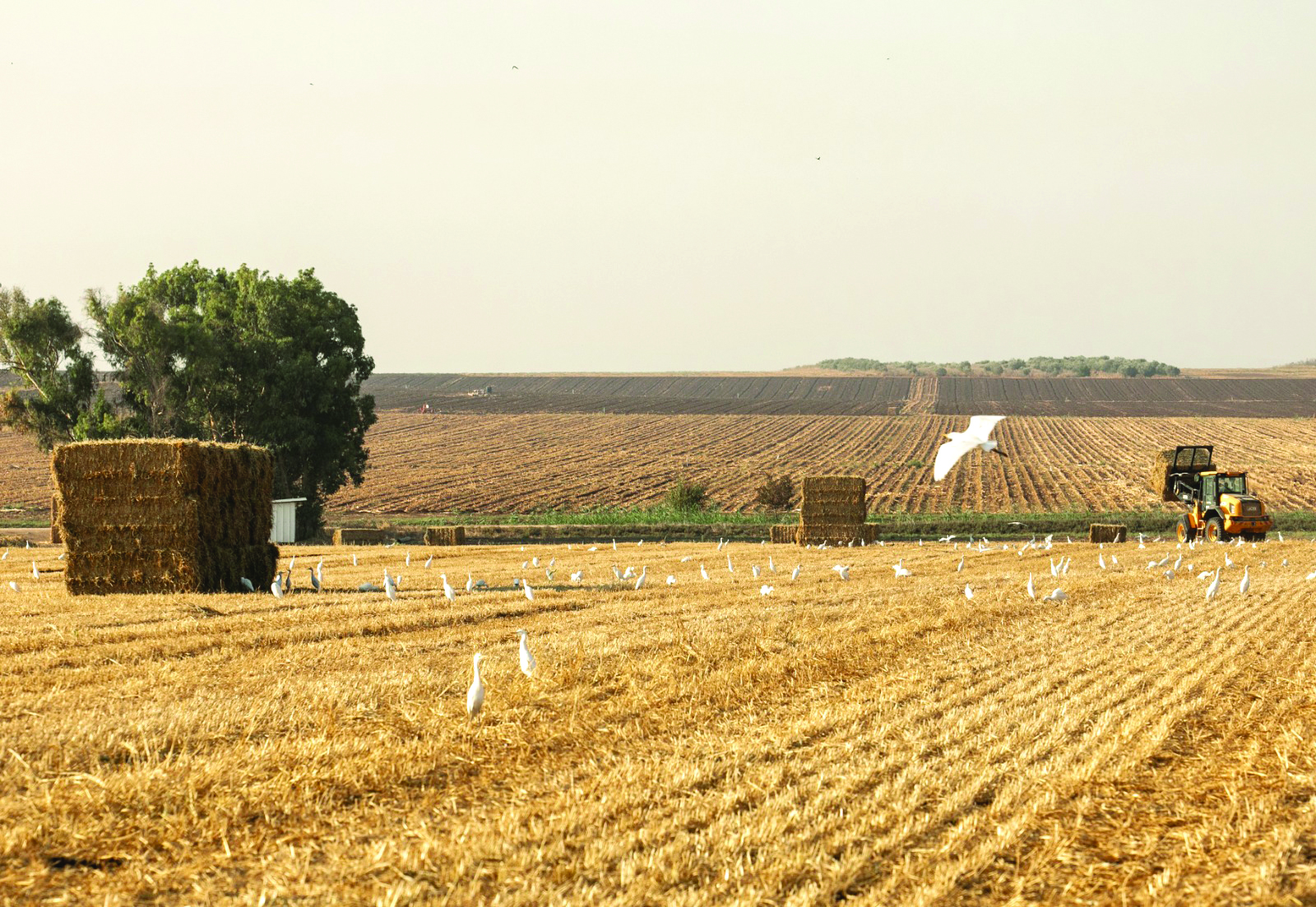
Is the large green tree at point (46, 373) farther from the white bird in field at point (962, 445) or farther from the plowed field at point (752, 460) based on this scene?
the white bird in field at point (962, 445)

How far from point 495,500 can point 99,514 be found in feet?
113

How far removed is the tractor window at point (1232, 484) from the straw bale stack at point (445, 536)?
2172cm

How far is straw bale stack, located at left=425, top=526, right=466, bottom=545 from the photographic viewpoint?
1345 inches

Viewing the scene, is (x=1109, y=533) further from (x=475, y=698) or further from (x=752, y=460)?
(x=475, y=698)

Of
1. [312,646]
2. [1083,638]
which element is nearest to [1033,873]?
[312,646]

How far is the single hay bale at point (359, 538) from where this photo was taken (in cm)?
3531

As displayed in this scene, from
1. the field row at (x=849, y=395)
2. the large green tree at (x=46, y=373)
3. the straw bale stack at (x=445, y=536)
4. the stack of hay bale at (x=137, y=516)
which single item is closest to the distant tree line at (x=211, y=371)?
the large green tree at (x=46, y=373)

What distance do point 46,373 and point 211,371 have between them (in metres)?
5.37

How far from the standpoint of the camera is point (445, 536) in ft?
113

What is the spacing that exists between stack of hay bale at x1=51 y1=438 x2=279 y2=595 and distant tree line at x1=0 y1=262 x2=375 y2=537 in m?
22.7

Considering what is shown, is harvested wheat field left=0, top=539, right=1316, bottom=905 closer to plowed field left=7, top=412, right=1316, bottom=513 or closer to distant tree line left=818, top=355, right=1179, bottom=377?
plowed field left=7, top=412, right=1316, bottom=513

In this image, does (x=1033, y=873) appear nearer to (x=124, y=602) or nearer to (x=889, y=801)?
(x=889, y=801)

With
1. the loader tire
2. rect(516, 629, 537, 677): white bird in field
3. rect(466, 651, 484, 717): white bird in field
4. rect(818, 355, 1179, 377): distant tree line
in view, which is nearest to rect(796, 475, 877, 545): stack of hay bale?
the loader tire

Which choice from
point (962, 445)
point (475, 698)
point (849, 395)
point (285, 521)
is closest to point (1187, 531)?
point (962, 445)
